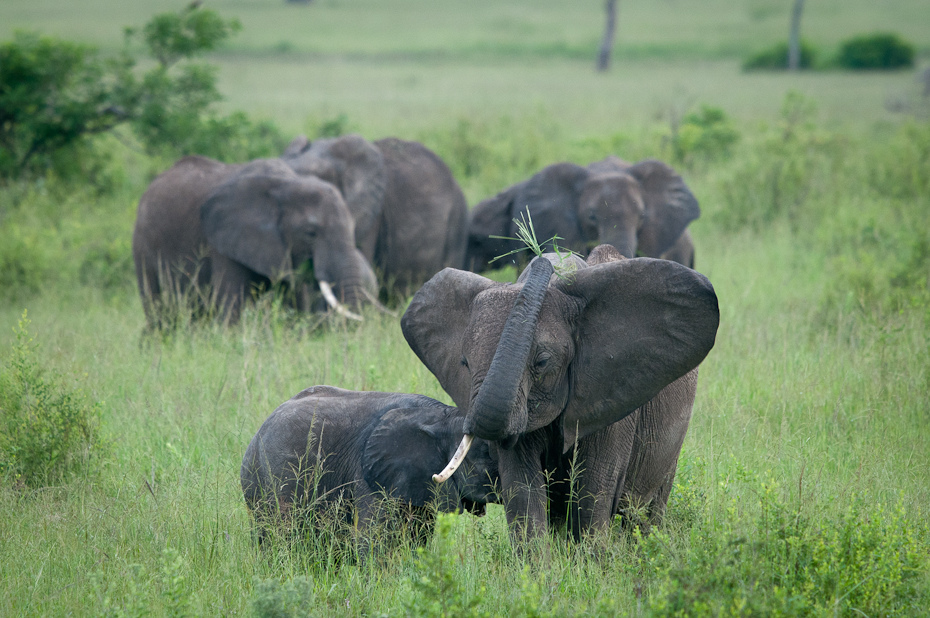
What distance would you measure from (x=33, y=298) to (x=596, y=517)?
8.52 m

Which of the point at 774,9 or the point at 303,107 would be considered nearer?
the point at 303,107

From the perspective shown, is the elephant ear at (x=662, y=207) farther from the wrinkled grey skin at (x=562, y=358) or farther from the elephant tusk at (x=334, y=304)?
the wrinkled grey skin at (x=562, y=358)

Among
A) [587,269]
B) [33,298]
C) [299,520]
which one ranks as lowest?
[33,298]

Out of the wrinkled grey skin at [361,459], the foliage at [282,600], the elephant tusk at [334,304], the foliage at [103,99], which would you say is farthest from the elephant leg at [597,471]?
the foliage at [103,99]

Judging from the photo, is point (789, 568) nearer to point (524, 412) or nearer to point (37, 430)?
point (524, 412)

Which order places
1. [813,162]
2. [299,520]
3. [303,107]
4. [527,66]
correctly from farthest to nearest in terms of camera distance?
[527,66] → [303,107] → [813,162] → [299,520]

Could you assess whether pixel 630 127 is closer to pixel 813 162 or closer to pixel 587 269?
pixel 813 162

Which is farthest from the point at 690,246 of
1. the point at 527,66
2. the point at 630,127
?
the point at 527,66

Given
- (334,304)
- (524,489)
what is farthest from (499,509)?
(334,304)

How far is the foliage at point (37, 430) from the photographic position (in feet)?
19.1

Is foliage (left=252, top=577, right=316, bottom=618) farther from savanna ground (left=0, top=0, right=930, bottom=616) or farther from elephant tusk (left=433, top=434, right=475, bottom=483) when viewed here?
elephant tusk (left=433, top=434, right=475, bottom=483)

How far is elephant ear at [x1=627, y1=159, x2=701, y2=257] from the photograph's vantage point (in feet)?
35.3

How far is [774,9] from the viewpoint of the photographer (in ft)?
243

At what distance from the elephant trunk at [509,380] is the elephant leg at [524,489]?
1.25 feet
